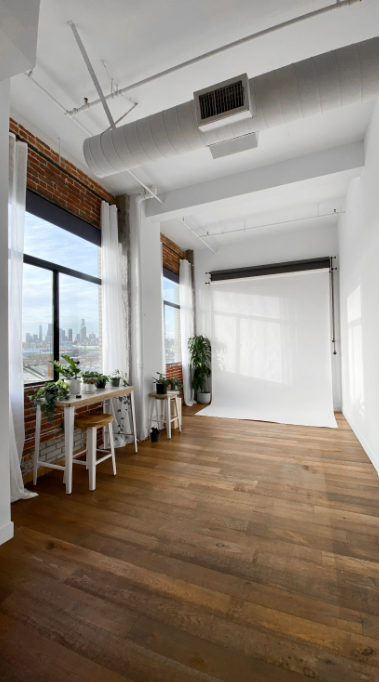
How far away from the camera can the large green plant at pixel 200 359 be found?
249 inches

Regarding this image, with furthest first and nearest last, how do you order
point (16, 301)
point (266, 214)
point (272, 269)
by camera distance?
point (272, 269) < point (266, 214) < point (16, 301)

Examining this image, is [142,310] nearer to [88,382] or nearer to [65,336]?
[65,336]

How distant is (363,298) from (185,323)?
11.5 ft

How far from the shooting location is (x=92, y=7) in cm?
194

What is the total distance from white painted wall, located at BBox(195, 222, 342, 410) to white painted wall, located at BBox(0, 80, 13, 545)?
4.54 m

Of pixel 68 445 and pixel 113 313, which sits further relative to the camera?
pixel 113 313

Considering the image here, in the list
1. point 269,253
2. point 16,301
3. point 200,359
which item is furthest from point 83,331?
point 269,253

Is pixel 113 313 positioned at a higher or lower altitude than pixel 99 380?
higher

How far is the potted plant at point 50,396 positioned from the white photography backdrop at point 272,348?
325 cm

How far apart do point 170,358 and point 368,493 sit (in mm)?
4067

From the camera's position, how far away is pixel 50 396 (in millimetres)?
2689

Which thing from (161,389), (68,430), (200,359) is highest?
(200,359)

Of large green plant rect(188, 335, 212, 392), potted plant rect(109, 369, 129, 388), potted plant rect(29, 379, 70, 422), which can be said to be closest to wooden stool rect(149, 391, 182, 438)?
potted plant rect(109, 369, 129, 388)

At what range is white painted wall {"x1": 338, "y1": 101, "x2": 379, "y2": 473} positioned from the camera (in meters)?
2.98
